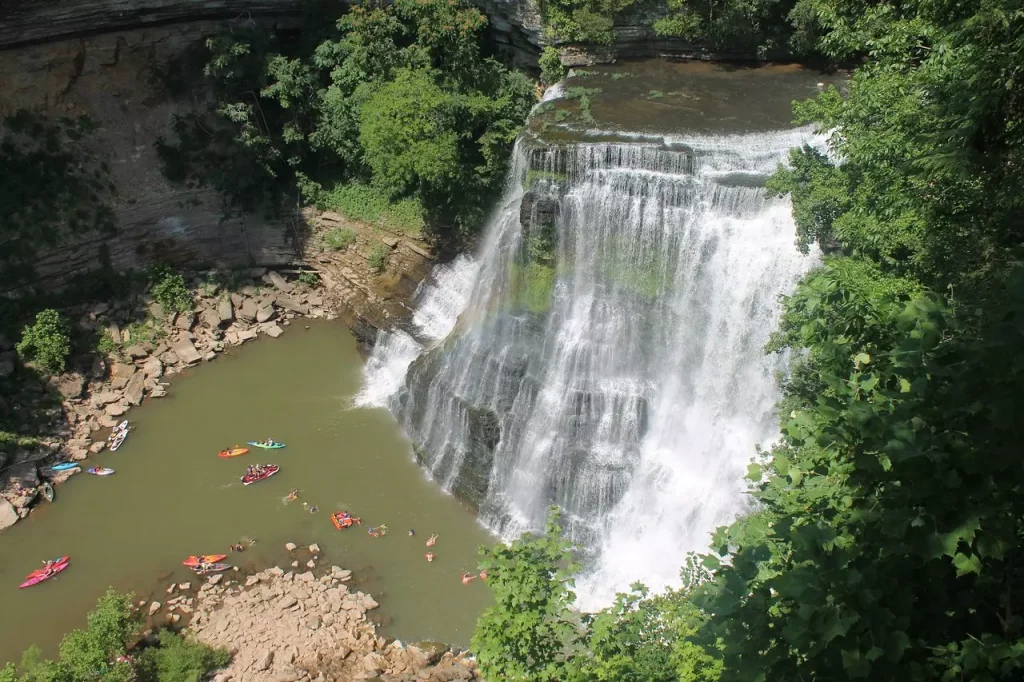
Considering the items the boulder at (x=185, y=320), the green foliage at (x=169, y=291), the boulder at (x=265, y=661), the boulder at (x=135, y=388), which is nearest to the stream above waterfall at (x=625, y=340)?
the boulder at (x=265, y=661)

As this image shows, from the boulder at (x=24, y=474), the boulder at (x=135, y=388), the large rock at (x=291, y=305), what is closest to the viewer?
the boulder at (x=24, y=474)

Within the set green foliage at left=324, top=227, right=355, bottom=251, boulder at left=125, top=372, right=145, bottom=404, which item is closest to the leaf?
boulder at left=125, top=372, right=145, bottom=404

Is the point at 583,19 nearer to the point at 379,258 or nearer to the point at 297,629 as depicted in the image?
the point at 379,258

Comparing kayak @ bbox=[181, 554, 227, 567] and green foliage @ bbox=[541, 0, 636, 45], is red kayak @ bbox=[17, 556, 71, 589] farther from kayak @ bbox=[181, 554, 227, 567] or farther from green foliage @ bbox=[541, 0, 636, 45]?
green foliage @ bbox=[541, 0, 636, 45]

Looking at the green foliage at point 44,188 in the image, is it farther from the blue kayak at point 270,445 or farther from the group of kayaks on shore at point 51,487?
the blue kayak at point 270,445

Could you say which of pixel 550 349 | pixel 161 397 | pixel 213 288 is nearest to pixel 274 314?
pixel 213 288

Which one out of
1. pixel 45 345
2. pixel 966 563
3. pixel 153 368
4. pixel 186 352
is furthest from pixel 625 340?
pixel 45 345
